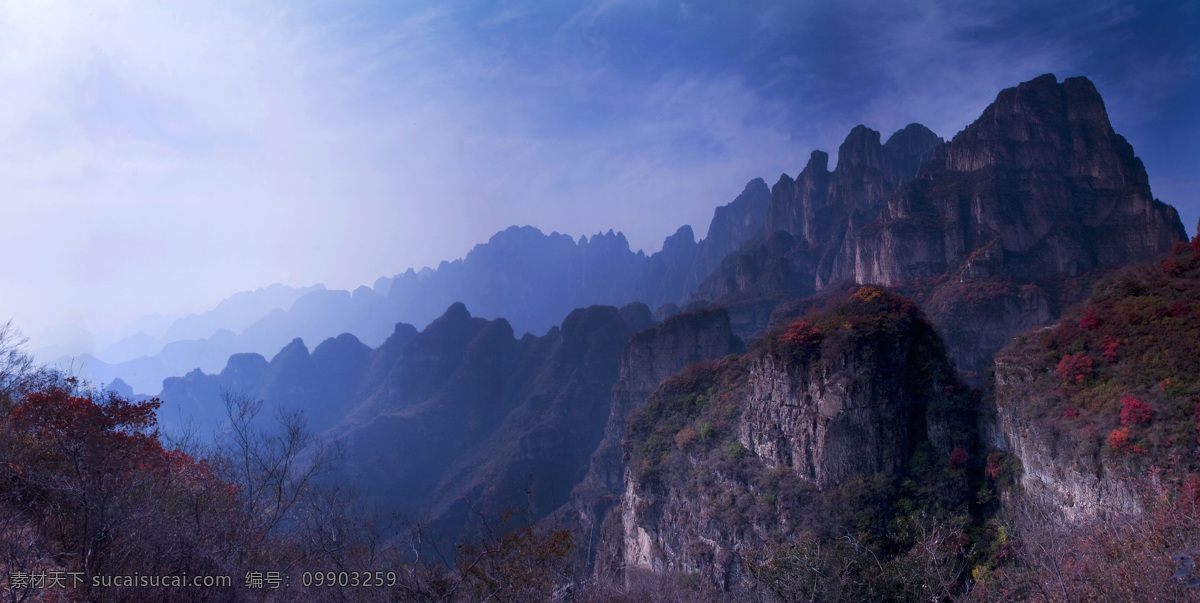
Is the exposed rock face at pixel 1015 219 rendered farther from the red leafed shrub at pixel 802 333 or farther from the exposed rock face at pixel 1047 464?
the exposed rock face at pixel 1047 464

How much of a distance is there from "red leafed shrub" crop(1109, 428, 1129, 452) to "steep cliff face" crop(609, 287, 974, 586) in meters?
4.89

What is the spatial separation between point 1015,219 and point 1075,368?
37501 mm

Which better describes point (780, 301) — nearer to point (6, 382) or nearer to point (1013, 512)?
point (1013, 512)

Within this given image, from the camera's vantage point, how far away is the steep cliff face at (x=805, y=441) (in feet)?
64.1

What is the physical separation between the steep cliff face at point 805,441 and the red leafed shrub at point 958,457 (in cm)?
28

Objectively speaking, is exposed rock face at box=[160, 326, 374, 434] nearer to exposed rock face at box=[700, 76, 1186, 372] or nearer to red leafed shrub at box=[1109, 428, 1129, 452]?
exposed rock face at box=[700, 76, 1186, 372]

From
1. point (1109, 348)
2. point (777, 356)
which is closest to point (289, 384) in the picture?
point (777, 356)

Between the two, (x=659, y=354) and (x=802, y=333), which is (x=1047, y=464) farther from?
(x=659, y=354)

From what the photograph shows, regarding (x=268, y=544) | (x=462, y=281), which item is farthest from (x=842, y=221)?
(x=462, y=281)

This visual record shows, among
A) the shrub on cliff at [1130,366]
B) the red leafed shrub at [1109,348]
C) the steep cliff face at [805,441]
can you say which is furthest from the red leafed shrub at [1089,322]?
the steep cliff face at [805,441]

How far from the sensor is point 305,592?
814 centimetres

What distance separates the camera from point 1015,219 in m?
45.9

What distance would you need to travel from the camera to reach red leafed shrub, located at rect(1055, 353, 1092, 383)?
16.5m

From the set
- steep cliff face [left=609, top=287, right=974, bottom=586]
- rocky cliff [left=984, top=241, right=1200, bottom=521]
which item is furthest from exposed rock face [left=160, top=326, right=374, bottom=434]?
rocky cliff [left=984, top=241, right=1200, bottom=521]
